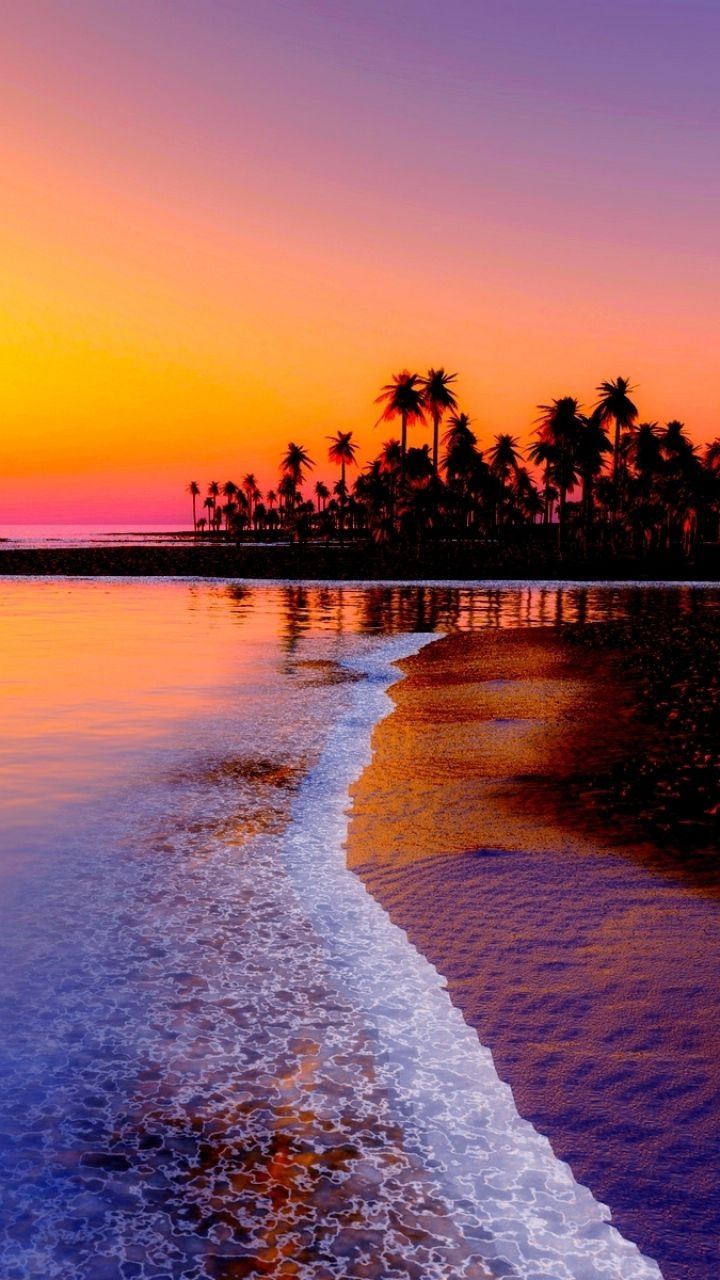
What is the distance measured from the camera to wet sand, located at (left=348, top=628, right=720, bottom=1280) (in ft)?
14.9

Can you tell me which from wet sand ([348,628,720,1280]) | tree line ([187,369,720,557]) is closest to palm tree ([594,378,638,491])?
tree line ([187,369,720,557])

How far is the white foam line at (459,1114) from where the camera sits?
4.03 metres

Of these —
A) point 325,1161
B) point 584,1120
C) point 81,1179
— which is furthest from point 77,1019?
point 584,1120

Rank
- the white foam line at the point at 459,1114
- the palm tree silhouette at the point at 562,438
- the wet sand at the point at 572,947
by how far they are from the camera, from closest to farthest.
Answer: the white foam line at the point at 459,1114, the wet sand at the point at 572,947, the palm tree silhouette at the point at 562,438

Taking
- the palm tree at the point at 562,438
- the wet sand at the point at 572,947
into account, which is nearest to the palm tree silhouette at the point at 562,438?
the palm tree at the point at 562,438

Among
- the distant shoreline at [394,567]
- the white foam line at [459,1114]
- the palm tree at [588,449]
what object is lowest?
the white foam line at [459,1114]

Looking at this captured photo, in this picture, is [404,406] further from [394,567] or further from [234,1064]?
[234,1064]

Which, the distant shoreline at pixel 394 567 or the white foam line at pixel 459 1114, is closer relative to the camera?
the white foam line at pixel 459 1114

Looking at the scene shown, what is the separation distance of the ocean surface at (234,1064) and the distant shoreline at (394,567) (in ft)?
191

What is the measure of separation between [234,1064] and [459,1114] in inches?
49.9

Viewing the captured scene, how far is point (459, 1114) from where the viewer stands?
4.96 m

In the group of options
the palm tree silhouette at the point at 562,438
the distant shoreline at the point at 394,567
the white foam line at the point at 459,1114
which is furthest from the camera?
the palm tree silhouette at the point at 562,438

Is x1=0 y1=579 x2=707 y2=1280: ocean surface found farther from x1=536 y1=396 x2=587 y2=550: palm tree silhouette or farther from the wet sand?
x1=536 y1=396 x2=587 y2=550: palm tree silhouette

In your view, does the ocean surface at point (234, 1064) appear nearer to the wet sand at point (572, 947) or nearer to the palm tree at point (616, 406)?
the wet sand at point (572, 947)
